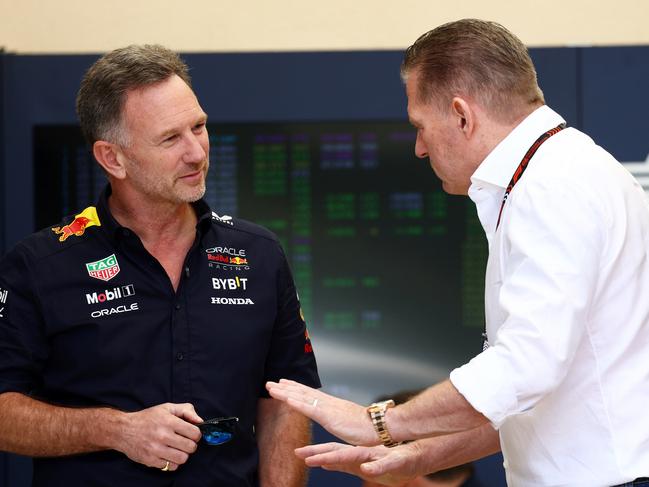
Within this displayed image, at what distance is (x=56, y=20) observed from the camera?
10.7ft

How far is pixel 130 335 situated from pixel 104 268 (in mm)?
167

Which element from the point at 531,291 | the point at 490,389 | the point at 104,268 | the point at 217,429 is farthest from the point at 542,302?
the point at 104,268

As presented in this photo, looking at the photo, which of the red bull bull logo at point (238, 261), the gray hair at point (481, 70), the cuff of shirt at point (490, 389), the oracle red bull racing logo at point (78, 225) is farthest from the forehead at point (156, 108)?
the cuff of shirt at point (490, 389)

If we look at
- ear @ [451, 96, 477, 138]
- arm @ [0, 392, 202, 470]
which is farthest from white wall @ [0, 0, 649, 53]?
arm @ [0, 392, 202, 470]

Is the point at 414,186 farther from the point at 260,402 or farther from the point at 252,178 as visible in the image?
the point at 260,402

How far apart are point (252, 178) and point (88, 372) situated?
129 cm

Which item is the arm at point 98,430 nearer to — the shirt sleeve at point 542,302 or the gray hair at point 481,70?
the shirt sleeve at point 542,302

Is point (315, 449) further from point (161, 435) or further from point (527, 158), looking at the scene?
point (527, 158)

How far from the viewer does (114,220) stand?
209 cm

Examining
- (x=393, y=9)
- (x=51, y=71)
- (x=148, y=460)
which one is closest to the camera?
(x=148, y=460)

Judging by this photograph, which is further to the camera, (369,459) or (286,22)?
(286,22)

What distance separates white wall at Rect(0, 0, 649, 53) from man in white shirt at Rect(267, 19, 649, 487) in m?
1.45

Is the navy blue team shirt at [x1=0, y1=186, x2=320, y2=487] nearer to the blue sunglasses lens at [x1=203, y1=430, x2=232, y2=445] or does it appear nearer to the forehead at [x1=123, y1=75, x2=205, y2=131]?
the blue sunglasses lens at [x1=203, y1=430, x2=232, y2=445]

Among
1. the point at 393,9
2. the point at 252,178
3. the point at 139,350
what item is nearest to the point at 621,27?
the point at 393,9
